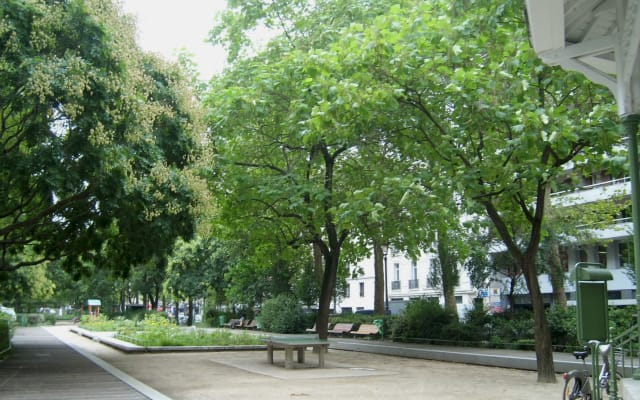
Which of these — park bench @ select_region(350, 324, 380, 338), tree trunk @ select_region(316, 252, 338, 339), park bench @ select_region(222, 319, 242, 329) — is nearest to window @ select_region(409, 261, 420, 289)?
park bench @ select_region(222, 319, 242, 329)

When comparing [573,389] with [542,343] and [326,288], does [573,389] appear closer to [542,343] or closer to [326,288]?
[542,343]

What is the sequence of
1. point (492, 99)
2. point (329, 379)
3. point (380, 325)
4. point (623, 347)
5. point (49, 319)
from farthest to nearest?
point (49, 319) → point (380, 325) → point (329, 379) → point (492, 99) → point (623, 347)

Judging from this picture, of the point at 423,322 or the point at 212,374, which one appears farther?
the point at 423,322

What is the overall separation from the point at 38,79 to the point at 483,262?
2600 cm

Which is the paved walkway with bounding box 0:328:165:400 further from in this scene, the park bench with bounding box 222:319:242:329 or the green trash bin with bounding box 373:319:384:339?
the park bench with bounding box 222:319:242:329

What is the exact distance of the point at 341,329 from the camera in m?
32.9

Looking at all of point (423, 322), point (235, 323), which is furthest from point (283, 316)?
point (235, 323)

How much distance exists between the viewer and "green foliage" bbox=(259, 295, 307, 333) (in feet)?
110

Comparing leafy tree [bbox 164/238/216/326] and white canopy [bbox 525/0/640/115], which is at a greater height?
white canopy [bbox 525/0/640/115]

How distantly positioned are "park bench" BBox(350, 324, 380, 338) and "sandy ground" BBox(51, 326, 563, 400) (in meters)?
9.14

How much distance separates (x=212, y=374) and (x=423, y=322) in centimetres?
1226

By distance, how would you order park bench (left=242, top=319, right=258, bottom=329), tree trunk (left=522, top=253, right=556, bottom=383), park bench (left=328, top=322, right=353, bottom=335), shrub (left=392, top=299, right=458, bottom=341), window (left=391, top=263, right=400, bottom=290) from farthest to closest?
1. window (left=391, top=263, right=400, bottom=290)
2. park bench (left=242, top=319, right=258, bottom=329)
3. park bench (left=328, top=322, right=353, bottom=335)
4. shrub (left=392, top=299, right=458, bottom=341)
5. tree trunk (left=522, top=253, right=556, bottom=383)

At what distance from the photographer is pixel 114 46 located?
1350 cm

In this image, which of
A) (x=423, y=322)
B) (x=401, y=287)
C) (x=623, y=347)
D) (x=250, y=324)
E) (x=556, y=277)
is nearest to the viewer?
(x=623, y=347)
